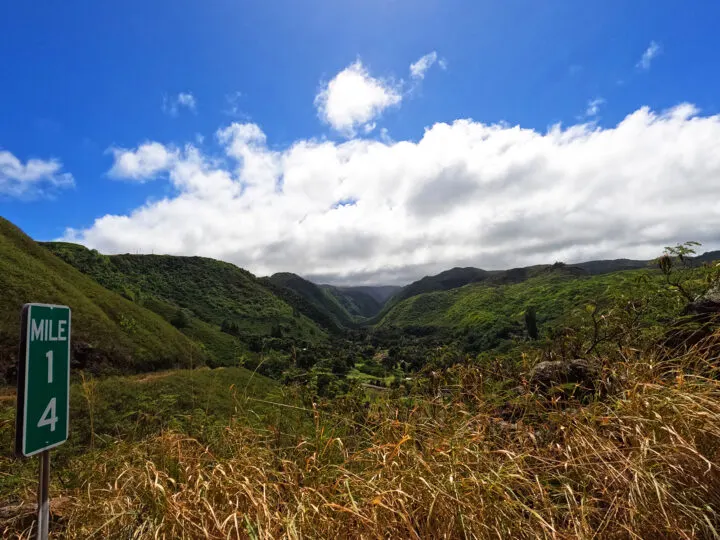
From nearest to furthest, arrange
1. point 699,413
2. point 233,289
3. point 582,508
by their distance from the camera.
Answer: point 582,508
point 699,413
point 233,289

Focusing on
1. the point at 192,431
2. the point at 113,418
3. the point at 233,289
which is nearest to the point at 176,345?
the point at 113,418

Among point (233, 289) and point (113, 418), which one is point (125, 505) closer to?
point (113, 418)

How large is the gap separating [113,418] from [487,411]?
30.8 meters

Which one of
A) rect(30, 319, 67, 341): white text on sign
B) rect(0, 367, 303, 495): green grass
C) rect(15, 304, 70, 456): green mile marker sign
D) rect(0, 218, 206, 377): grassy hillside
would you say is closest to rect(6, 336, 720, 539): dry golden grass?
rect(0, 367, 303, 495): green grass

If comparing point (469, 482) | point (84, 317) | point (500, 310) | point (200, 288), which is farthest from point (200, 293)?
point (469, 482)

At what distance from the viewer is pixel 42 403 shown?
8.96 ft

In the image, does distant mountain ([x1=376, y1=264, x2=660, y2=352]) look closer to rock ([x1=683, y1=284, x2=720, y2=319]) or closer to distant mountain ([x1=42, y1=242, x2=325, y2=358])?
distant mountain ([x1=42, y1=242, x2=325, y2=358])

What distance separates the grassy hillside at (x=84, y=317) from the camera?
142 ft

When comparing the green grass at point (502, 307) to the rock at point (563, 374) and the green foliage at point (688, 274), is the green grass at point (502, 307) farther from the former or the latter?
the rock at point (563, 374)

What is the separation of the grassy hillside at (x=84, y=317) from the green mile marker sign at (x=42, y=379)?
43.5m

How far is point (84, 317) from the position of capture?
50.0 metres

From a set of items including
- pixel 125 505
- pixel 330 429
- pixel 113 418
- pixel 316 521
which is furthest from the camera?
pixel 113 418

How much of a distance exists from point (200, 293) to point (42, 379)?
149241 mm

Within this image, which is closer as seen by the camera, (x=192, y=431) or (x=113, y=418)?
(x=192, y=431)
